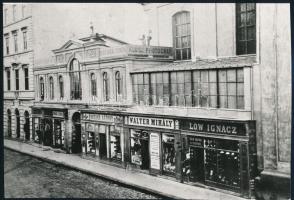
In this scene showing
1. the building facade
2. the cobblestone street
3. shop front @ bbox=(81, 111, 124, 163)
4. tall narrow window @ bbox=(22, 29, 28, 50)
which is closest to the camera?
the cobblestone street

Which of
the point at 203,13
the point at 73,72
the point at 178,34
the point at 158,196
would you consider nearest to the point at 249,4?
the point at 203,13

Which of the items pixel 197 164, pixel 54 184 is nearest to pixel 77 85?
pixel 54 184

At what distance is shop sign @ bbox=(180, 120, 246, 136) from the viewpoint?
15227 mm

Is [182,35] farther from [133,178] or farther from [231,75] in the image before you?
[133,178]

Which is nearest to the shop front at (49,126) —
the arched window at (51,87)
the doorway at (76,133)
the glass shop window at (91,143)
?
the doorway at (76,133)

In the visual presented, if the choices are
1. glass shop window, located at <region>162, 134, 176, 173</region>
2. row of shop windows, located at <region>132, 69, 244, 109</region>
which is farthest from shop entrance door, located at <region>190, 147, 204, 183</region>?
row of shop windows, located at <region>132, 69, 244, 109</region>

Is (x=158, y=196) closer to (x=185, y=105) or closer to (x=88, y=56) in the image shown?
(x=185, y=105)

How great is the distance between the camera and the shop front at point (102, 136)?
2166cm

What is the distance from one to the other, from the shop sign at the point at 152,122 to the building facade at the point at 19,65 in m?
11.8

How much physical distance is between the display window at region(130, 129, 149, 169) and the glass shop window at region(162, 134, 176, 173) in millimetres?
1426

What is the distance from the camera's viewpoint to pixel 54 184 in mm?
18125

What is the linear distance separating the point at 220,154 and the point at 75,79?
13.0m

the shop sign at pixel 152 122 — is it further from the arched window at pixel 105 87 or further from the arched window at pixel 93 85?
the arched window at pixel 93 85

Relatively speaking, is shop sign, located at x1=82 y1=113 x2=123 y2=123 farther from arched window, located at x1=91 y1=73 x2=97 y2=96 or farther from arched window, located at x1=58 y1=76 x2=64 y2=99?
arched window, located at x1=58 y1=76 x2=64 y2=99
